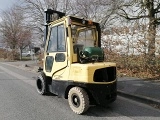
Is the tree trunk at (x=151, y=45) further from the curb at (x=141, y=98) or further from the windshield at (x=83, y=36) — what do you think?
the windshield at (x=83, y=36)

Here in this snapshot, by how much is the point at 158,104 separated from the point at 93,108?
1871mm

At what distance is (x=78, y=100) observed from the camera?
5551mm

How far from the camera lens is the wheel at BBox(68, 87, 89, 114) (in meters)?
→ 5.39

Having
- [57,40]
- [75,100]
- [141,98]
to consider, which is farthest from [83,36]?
[141,98]

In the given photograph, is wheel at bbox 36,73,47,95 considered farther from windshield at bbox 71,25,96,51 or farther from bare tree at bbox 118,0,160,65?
bare tree at bbox 118,0,160,65

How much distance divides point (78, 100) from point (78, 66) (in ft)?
2.81

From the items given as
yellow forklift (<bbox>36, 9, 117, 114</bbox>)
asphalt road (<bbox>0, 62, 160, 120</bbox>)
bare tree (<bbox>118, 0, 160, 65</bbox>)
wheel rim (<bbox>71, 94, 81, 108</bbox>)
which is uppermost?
bare tree (<bbox>118, 0, 160, 65</bbox>)

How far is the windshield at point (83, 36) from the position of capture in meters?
6.09

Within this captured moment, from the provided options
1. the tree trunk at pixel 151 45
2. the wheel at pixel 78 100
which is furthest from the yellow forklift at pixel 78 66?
the tree trunk at pixel 151 45

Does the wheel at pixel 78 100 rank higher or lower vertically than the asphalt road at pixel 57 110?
higher

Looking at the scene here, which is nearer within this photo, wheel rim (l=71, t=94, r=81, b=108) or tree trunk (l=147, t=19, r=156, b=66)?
wheel rim (l=71, t=94, r=81, b=108)

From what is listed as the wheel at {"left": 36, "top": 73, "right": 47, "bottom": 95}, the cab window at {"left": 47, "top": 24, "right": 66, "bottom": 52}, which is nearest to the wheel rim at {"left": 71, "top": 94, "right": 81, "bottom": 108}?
the cab window at {"left": 47, "top": 24, "right": 66, "bottom": 52}

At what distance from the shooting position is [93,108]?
601 cm

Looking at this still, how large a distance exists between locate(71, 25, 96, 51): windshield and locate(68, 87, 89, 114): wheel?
1237 mm
